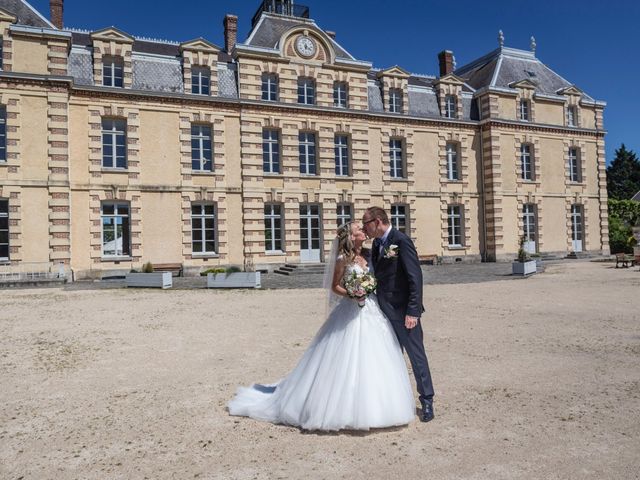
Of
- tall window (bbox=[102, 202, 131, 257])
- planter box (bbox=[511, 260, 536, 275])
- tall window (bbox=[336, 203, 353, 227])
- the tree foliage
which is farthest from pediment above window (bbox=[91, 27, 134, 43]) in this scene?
the tree foliage

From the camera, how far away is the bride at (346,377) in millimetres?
4086

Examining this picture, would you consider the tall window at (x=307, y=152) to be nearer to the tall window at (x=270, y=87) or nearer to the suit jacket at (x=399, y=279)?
the tall window at (x=270, y=87)

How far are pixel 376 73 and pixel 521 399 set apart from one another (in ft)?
73.4

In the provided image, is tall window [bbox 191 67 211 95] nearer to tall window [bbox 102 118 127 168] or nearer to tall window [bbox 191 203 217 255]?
tall window [bbox 102 118 127 168]

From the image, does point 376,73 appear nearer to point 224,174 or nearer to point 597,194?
point 224,174

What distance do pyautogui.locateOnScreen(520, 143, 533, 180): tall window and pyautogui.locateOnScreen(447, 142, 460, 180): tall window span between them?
3.76m

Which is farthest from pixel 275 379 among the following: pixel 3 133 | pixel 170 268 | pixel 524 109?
pixel 524 109

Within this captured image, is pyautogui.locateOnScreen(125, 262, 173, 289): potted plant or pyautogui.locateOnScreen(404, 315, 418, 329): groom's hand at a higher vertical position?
pyautogui.locateOnScreen(404, 315, 418, 329): groom's hand

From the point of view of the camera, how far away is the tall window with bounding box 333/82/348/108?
917 inches

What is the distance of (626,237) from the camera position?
1148 inches

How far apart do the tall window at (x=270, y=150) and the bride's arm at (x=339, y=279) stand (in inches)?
698

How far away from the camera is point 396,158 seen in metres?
24.7

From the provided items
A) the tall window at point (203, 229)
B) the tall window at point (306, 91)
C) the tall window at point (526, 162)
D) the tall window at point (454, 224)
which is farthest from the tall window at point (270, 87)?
the tall window at point (526, 162)

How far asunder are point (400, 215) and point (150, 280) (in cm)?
1298
